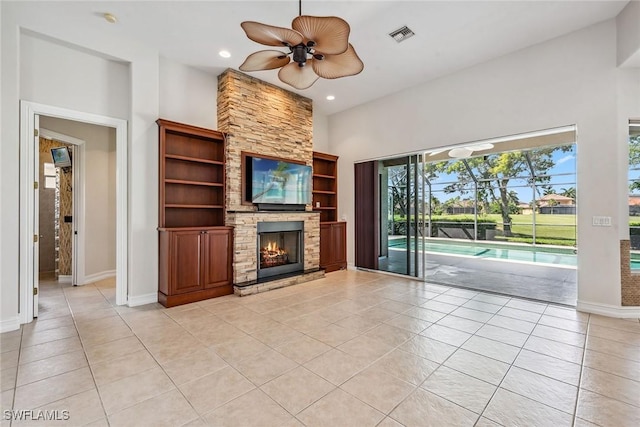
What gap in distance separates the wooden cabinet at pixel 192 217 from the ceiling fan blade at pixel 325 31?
2593 mm

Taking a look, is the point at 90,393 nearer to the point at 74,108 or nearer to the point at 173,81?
the point at 74,108

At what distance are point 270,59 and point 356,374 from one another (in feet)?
10.1

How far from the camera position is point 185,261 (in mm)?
3906

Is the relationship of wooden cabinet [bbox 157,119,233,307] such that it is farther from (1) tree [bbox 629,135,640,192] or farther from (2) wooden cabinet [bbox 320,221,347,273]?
(1) tree [bbox 629,135,640,192]

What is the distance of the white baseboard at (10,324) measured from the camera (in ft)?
9.75

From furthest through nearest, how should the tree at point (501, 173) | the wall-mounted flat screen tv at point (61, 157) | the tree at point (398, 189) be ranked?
the tree at point (501, 173)
the tree at point (398, 189)
the wall-mounted flat screen tv at point (61, 157)

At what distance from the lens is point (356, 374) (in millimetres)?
2184

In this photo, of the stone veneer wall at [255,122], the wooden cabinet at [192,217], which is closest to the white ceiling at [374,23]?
the stone veneer wall at [255,122]

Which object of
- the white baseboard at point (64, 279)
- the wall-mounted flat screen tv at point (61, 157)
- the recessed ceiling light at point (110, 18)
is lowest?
the white baseboard at point (64, 279)

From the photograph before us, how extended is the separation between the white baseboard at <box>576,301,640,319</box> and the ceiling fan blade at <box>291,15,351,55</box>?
432 cm

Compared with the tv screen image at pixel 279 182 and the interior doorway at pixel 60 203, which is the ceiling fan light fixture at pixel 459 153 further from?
the interior doorway at pixel 60 203

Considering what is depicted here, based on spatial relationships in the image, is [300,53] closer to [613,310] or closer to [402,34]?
[402,34]

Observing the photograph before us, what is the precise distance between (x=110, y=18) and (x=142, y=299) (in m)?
3.62

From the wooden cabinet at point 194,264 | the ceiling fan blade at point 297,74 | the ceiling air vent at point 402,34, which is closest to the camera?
the ceiling fan blade at point 297,74
